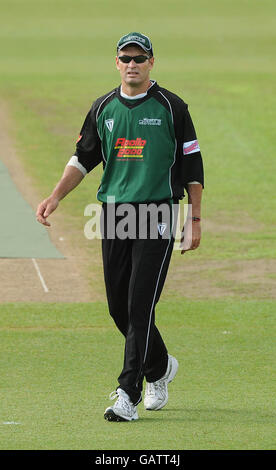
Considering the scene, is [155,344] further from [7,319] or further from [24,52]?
[24,52]

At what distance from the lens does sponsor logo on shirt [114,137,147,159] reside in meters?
6.91

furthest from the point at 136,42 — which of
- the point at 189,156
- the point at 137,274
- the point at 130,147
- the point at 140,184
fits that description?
the point at 137,274

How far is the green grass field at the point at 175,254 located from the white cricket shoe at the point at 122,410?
0.21 feet

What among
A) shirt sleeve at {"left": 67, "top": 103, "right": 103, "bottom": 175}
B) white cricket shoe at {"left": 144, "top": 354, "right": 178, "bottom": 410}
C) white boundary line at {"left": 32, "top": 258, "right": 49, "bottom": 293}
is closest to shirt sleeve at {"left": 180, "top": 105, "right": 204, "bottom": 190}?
shirt sleeve at {"left": 67, "top": 103, "right": 103, "bottom": 175}

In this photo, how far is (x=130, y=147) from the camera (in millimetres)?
6926

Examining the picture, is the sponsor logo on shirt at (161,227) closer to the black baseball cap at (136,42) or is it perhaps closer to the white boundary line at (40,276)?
the black baseball cap at (136,42)

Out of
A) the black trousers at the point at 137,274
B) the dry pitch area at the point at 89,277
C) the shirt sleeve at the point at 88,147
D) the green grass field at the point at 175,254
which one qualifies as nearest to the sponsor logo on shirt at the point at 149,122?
the shirt sleeve at the point at 88,147

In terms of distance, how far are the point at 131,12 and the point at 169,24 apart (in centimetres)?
422

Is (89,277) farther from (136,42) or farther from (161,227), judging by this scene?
(136,42)

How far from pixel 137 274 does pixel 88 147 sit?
0.89m

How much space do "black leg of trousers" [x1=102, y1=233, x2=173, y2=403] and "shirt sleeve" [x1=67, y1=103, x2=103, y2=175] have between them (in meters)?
0.54

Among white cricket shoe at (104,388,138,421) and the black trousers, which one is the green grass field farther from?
the black trousers

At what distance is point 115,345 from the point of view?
9750mm

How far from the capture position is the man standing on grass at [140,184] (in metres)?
6.91
